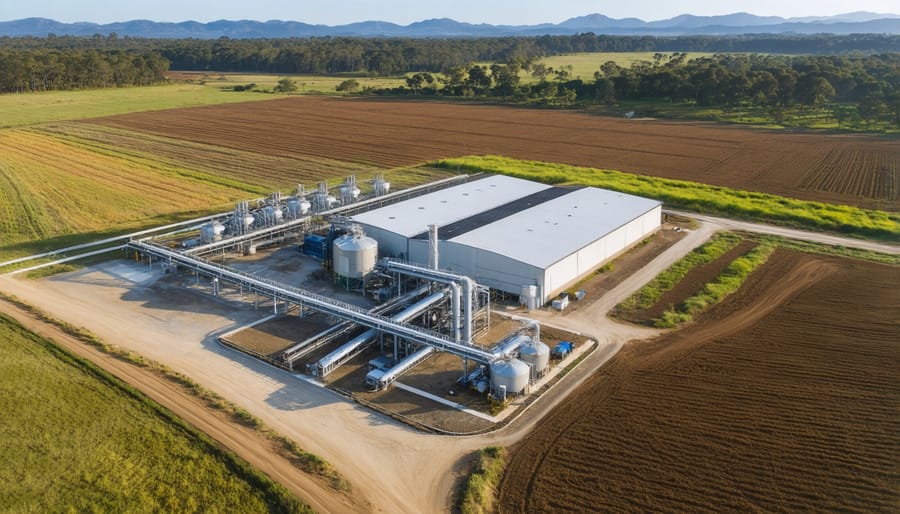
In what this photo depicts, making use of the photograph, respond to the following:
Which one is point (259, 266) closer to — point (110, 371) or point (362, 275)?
point (362, 275)

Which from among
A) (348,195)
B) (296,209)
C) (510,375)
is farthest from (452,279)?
(348,195)

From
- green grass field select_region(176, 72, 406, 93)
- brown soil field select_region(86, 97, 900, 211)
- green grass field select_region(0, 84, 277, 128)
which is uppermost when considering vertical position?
green grass field select_region(176, 72, 406, 93)

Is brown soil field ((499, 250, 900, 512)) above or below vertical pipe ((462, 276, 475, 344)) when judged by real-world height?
below

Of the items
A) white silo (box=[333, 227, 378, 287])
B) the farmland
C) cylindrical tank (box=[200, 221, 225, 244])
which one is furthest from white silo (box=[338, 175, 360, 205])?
white silo (box=[333, 227, 378, 287])

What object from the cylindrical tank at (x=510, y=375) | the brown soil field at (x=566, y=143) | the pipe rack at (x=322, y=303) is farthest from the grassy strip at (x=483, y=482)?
the brown soil field at (x=566, y=143)

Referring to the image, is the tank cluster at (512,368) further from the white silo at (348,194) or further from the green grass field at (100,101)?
the green grass field at (100,101)

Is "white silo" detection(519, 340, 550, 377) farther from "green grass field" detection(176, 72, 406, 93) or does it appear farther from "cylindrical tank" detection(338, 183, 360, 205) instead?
"green grass field" detection(176, 72, 406, 93)

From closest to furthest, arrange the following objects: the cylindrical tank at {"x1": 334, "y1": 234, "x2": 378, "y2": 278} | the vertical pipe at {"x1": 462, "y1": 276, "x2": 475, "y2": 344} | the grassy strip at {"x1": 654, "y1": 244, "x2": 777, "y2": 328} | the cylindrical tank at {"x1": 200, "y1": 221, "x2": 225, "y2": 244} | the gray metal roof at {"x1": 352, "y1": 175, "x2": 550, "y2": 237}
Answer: the vertical pipe at {"x1": 462, "y1": 276, "x2": 475, "y2": 344}, the grassy strip at {"x1": 654, "y1": 244, "x2": 777, "y2": 328}, the cylindrical tank at {"x1": 334, "y1": 234, "x2": 378, "y2": 278}, the gray metal roof at {"x1": 352, "y1": 175, "x2": 550, "y2": 237}, the cylindrical tank at {"x1": 200, "y1": 221, "x2": 225, "y2": 244}

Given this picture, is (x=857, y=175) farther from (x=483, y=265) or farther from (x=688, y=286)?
(x=483, y=265)
